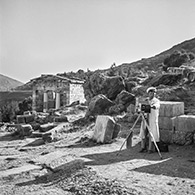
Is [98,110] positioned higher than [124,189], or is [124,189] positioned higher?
[98,110]

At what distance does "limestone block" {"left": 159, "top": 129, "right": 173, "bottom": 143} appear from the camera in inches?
347

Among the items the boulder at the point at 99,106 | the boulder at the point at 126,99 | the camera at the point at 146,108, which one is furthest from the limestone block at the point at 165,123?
the boulder at the point at 99,106

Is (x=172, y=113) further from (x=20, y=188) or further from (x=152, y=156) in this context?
(x=20, y=188)

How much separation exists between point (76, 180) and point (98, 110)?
8479 mm

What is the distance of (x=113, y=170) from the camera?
5.96 m

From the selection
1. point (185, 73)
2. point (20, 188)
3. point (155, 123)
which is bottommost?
point (20, 188)

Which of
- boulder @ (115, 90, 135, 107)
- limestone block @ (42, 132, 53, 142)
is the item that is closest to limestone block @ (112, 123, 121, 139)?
limestone block @ (42, 132, 53, 142)

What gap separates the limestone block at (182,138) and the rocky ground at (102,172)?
7.8 inches

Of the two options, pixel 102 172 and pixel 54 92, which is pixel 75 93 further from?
pixel 102 172

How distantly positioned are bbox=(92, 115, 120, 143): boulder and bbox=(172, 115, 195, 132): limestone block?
2.01 metres

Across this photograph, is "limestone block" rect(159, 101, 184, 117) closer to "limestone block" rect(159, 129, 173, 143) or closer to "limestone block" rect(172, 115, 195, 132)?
"limestone block" rect(172, 115, 195, 132)

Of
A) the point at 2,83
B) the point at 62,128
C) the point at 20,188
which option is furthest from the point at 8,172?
the point at 2,83

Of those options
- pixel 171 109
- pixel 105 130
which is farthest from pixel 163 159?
pixel 105 130

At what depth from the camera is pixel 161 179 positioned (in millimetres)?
5324
